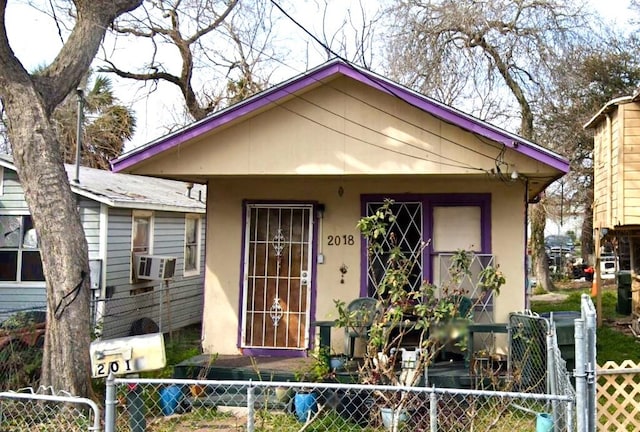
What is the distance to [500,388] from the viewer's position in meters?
7.12

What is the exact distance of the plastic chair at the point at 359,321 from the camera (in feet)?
20.0

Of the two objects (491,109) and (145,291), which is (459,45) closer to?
(491,109)

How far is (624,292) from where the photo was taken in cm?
1559

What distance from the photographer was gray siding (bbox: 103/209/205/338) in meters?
11.4

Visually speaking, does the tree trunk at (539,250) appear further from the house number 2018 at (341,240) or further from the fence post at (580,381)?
the fence post at (580,381)

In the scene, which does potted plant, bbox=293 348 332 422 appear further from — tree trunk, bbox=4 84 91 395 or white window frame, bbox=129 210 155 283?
white window frame, bbox=129 210 155 283

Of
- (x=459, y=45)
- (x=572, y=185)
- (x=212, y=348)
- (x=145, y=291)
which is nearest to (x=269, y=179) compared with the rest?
(x=212, y=348)

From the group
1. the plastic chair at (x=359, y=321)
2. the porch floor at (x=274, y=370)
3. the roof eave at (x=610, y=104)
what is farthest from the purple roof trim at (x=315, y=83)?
the roof eave at (x=610, y=104)

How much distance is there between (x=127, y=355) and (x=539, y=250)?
69.6ft

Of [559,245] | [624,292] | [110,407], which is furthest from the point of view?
[559,245]

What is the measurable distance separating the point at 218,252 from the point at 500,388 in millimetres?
4272

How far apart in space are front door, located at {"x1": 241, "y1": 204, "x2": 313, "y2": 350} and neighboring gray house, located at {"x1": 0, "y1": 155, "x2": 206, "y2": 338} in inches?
97.3

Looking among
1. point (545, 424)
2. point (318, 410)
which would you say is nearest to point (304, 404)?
point (318, 410)

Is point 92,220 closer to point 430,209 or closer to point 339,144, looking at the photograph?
point 339,144
